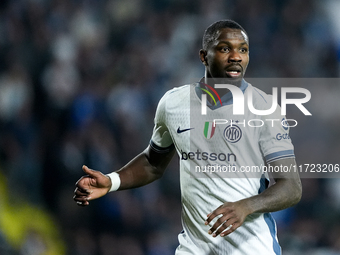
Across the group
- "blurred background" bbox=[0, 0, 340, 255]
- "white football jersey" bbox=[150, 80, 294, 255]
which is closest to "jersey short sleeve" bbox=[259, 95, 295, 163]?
"white football jersey" bbox=[150, 80, 294, 255]

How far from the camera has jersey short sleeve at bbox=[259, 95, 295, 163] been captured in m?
2.73

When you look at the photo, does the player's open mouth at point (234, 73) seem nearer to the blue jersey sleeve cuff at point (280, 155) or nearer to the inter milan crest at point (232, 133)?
the inter milan crest at point (232, 133)

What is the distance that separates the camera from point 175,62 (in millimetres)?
5906

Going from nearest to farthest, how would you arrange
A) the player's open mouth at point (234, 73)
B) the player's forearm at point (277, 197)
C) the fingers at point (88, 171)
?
the player's forearm at point (277, 197) < the fingers at point (88, 171) < the player's open mouth at point (234, 73)

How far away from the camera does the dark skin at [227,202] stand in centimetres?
235

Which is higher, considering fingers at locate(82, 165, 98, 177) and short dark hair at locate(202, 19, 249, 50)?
short dark hair at locate(202, 19, 249, 50)

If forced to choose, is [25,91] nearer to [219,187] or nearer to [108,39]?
[108,39]

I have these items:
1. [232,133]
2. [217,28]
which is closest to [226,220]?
[232,133]

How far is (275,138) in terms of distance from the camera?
2.76 metres

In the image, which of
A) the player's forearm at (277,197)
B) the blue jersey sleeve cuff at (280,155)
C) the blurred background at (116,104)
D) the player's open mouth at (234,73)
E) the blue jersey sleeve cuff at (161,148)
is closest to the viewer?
the player's forearm at (277,197)

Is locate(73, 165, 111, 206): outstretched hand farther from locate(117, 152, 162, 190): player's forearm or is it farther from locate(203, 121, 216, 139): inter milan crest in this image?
locate(203, 121, 216, 139): inter milan crest

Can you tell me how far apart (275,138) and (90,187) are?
123cm

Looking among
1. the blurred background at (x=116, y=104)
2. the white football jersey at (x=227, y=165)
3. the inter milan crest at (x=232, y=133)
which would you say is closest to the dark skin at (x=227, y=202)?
the white football jersey at (x=227, y=165)

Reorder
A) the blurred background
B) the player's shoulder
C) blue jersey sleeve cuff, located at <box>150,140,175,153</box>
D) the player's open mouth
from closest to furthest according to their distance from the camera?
1. the player's open mouth
2. the player's shoulder
3. blue jersey sleeve cuff, located at <box>150,140,175,153</box>
4. the blurred background
